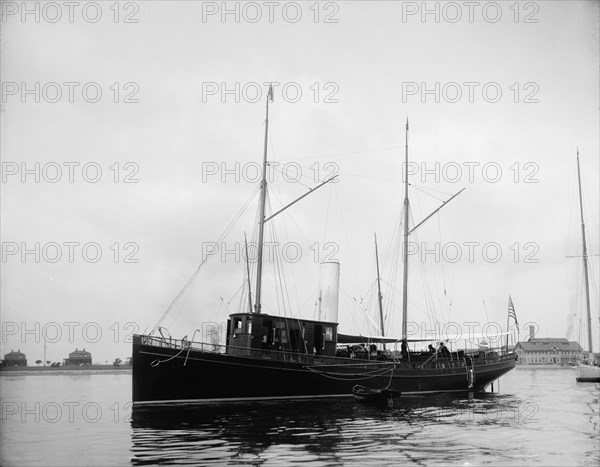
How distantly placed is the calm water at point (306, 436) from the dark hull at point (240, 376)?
1631 mm

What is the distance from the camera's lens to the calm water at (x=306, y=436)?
16633mm

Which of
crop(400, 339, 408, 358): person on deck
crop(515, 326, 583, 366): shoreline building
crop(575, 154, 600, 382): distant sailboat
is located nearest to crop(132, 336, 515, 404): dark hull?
crop(400, 339, 408, 358): person on deck

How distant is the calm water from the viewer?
655 inches

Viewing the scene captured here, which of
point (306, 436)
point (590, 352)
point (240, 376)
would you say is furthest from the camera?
point (590, 352)

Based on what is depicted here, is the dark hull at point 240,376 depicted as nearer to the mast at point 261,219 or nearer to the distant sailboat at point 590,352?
the mast at point 261,219

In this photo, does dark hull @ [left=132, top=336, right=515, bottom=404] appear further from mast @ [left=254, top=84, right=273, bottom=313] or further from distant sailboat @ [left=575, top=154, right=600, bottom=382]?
distant sailboat @ [left=575, top=154, right=600, bottom=382]

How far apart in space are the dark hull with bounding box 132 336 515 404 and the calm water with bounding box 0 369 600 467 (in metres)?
1.63

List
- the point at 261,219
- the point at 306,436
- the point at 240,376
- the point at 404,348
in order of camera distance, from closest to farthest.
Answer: the point at 306,436 < the point at 240,376 < the point at 261,219 < the point at 404,348

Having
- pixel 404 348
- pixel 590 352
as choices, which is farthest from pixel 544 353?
pixel 404 348

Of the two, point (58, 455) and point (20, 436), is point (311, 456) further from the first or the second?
point (20, 436)

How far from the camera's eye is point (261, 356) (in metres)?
33.5

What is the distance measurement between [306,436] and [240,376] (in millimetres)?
12523

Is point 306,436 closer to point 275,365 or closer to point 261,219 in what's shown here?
point 275,365

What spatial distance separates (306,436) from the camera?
20.6m
